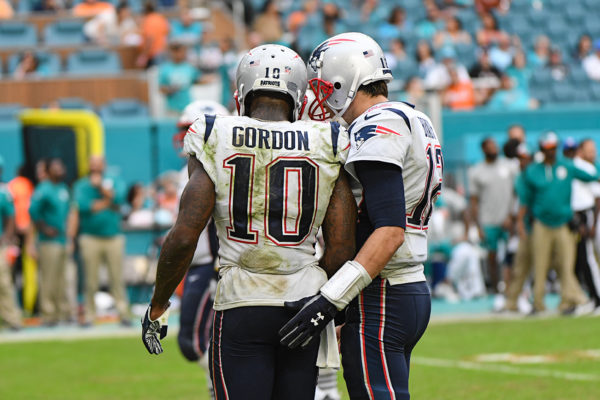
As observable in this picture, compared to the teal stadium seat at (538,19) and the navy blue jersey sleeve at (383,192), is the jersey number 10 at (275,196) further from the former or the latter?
the teal stadium seat at (538,19)

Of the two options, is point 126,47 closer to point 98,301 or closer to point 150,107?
point 150,107

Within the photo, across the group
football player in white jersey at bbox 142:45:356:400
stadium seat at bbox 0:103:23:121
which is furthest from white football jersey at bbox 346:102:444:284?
stadium seat at bbox 0:103:23:121

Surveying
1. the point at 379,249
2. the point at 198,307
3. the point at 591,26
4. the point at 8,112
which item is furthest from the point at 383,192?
the point at 591,26

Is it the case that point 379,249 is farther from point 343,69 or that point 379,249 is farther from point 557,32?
point 557,32

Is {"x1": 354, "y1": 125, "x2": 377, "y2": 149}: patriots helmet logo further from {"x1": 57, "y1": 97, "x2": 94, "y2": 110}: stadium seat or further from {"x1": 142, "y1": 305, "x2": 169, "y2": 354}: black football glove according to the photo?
{"x1": 57, "y1": 97, "x2": 94, "y2": 110}: stadium seat

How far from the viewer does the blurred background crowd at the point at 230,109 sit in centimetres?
1330

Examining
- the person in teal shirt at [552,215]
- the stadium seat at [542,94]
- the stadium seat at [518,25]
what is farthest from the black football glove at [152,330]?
the stadium seat at [518,25]

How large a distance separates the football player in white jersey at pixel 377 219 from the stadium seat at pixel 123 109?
12291mm

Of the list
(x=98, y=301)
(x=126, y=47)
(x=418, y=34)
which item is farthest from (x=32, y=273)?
(x=418, y=34)

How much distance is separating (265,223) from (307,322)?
41 centimetres

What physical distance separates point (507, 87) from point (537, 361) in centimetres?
889

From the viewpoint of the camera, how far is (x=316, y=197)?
397 centimetres

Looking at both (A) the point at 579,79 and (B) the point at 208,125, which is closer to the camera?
(B) the point at 208,125

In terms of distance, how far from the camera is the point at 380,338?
13.6 ft
